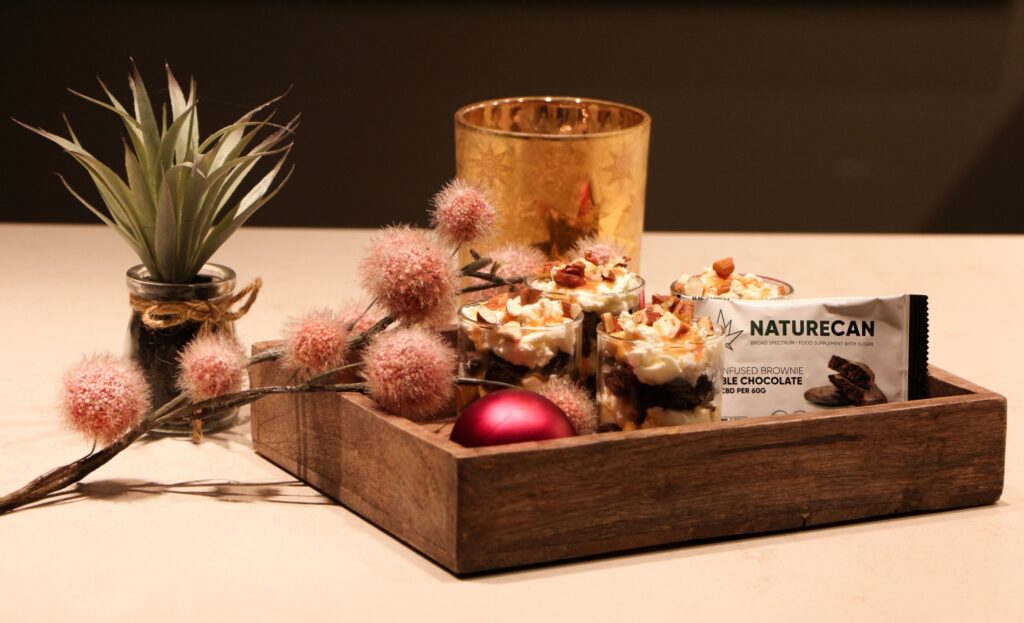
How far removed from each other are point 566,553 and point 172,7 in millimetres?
1646

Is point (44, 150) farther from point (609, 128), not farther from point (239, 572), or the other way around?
point (239, 572)

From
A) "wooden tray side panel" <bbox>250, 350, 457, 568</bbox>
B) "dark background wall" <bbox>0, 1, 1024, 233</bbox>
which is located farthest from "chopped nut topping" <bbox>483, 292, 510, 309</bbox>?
"dark background wall" <bbox>0, 1, 1024, 233</bbox>

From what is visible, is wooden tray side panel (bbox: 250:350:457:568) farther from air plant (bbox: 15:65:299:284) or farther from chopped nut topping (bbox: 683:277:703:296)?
chopped nut topping (bbox: 683:277:703:296)

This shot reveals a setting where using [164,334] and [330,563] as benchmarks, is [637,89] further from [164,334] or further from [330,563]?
[330,563]

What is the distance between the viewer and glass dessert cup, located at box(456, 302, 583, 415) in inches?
36.2

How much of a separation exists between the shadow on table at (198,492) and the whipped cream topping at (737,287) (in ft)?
0.98

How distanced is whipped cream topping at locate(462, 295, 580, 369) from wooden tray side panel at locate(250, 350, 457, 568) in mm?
87

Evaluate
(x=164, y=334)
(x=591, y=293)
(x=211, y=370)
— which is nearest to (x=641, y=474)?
(x=591, y=293)

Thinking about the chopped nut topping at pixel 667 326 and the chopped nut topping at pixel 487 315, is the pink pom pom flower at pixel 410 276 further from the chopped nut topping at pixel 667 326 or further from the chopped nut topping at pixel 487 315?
the chopped nut topping at pixel 667 326

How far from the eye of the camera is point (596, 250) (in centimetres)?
104

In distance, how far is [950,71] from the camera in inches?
93.6

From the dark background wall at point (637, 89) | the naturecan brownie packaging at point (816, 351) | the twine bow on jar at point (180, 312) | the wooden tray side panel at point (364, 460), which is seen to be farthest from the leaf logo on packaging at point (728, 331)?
the dark background wall at point (637, 89)

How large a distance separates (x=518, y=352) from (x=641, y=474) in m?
0.12

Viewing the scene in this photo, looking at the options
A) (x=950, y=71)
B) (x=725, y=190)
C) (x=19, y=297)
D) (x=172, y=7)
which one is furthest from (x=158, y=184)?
(x=950, y=71)
